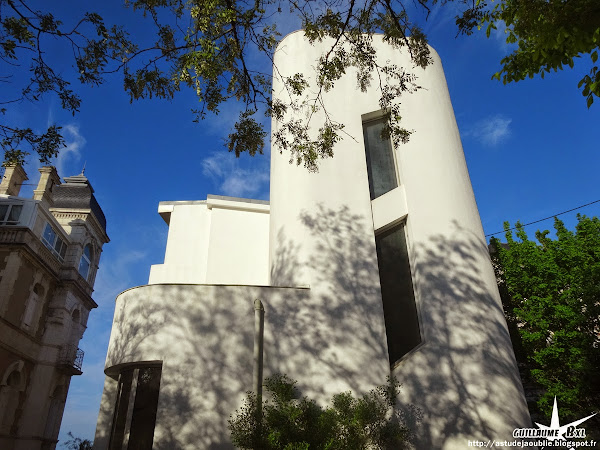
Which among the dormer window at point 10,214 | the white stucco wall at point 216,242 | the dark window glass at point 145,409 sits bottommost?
the dark window glass at point 145,409

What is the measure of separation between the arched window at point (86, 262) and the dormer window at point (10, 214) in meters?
7.66

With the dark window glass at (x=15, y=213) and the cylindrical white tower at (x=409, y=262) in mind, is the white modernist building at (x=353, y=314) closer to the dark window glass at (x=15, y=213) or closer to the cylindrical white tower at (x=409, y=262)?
the cylindrical white tower at (x=409, y=262)

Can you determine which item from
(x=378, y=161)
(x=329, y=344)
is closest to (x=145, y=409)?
(x=329, y=344)

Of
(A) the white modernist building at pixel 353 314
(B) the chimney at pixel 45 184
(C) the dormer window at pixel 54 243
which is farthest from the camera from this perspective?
(B) the chimney at pixel 45 184

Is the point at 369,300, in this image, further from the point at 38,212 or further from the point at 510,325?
the point at 38,212

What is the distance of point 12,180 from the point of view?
32594 millimetres

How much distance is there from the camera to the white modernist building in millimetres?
10000

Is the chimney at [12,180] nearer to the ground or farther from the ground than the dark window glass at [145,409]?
farther from the ground

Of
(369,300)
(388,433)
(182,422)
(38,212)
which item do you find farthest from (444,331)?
(38,212)

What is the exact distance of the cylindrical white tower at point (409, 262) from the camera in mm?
10383

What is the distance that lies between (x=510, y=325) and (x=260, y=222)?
11456mm

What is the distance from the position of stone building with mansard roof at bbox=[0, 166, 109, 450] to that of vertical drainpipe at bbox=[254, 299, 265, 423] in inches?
821

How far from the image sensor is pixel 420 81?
1520 cm

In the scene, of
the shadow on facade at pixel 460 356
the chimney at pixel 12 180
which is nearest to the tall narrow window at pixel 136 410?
the shadow on facade at pixel 460 356
